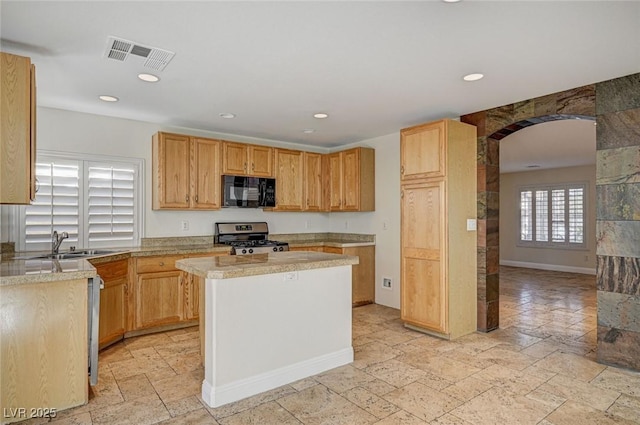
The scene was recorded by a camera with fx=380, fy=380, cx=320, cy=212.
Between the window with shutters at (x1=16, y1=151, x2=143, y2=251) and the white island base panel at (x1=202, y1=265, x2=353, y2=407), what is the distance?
2301mm

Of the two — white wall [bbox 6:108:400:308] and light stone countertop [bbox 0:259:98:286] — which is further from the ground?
white wall [bbox 6:108:400:308]

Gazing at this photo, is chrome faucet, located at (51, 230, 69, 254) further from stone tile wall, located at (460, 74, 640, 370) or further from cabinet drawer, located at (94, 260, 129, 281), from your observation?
stone tile wall, located at (460, 74, 640, 370)

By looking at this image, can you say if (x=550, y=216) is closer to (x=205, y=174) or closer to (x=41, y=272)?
(x=205, y=174)

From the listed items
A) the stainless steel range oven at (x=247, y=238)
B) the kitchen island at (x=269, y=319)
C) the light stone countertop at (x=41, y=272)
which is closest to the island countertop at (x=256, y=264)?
the kitchen island at (x=269, y=319)

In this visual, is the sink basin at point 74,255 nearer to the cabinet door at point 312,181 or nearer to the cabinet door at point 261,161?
the cabinet door at point 261,161

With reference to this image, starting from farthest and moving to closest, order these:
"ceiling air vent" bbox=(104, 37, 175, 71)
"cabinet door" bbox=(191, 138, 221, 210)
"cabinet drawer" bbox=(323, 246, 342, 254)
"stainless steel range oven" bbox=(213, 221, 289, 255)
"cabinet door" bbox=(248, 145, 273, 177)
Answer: "cabinet drawer" bbox=(323, 246, 342, 254) < "cabinet door" bbox=(248, 145, 273, 177) < "stainless steel range oven" bbox=(213, 221, 289, 255) < "cabinet door" bbox=(191, 138, 221, 210) < "ceiling air vent" bbox=(104, 37, 175, 71)

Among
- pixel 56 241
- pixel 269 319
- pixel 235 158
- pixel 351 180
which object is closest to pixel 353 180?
pixel 351 180

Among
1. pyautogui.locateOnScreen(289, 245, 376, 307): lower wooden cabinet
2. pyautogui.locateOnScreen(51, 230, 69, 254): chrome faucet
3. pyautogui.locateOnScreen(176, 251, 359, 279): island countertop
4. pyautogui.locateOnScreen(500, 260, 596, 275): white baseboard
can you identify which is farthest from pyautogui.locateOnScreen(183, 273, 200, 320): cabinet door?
pyautogui.locateOnScreen(500, 260, 596, 275): white baseboard

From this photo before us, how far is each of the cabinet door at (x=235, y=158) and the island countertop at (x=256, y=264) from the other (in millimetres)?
1980

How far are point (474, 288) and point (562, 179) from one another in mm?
6478

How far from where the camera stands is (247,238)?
5.32 metres

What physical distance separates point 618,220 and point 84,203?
5181mm

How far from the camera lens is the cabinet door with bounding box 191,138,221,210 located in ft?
15.2

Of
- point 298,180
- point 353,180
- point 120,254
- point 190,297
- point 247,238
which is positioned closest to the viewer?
point 120,254
